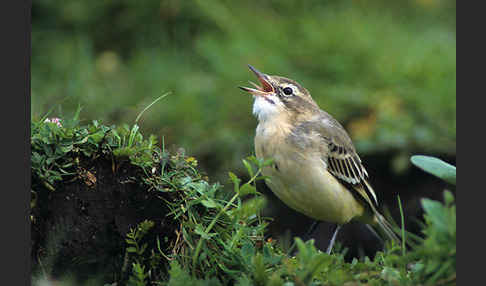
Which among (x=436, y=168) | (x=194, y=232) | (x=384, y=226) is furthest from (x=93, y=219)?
(x=384, y=226)

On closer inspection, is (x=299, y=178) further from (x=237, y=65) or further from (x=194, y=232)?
(x=237, y=65)

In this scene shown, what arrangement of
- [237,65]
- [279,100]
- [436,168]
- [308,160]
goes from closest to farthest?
[436,168] < [308,160] < [279,100] < [237,65]

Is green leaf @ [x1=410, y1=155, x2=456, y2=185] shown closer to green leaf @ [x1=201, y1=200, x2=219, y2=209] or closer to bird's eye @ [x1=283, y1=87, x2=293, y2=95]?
green leaf @ [x1=201, y1=200, x2=219, y2=209]

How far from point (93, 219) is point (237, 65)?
572cm

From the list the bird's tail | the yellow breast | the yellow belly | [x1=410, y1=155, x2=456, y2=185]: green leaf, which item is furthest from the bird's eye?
[x1=410, y1=155, x2=456, y2=185]: green leaf

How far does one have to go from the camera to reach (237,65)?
945 centimetres

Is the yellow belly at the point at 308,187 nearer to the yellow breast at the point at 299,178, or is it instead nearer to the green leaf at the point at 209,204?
the yellow breast at the point at 299,178

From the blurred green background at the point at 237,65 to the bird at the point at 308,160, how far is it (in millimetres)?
2236

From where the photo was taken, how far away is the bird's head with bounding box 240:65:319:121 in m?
5.54

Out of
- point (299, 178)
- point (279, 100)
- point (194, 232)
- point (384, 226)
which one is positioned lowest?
point (384, 226)

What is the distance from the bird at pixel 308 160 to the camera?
502 cm

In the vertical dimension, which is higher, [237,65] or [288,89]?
[288,89]

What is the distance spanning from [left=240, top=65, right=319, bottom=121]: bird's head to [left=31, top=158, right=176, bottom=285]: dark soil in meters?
1.69

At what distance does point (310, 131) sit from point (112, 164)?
1971 millimetres
